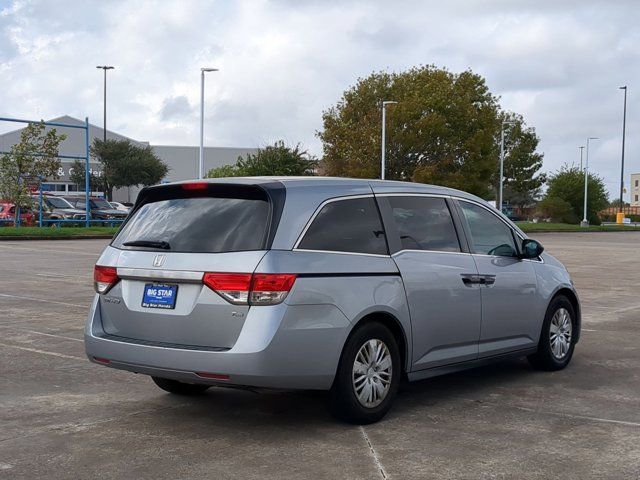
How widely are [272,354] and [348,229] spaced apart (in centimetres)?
114

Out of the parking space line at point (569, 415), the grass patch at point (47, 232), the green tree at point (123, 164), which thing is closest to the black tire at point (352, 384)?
the parking space line at point (569, 415)

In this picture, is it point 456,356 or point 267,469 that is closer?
point 267,469

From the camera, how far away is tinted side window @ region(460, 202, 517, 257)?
725 centimetres

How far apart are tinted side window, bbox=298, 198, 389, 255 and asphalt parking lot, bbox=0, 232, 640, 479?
48.0 inches

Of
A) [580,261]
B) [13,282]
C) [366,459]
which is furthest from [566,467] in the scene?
[580,261]

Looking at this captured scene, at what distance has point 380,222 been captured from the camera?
6395 mm

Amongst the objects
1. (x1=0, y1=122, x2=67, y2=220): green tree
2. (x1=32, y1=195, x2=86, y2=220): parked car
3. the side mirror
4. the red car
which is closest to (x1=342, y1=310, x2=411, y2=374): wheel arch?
the side mirror

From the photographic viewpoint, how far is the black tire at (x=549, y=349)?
784 centimetres

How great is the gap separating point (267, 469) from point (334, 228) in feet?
5.78

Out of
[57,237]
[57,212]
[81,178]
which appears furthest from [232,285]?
[81,178]

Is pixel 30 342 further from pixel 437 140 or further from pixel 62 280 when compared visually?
pixel 437 140

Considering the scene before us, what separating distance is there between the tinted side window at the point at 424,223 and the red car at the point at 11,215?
38232mm

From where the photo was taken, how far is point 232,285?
554 cm

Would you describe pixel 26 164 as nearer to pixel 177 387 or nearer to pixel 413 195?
pixel 177 387
